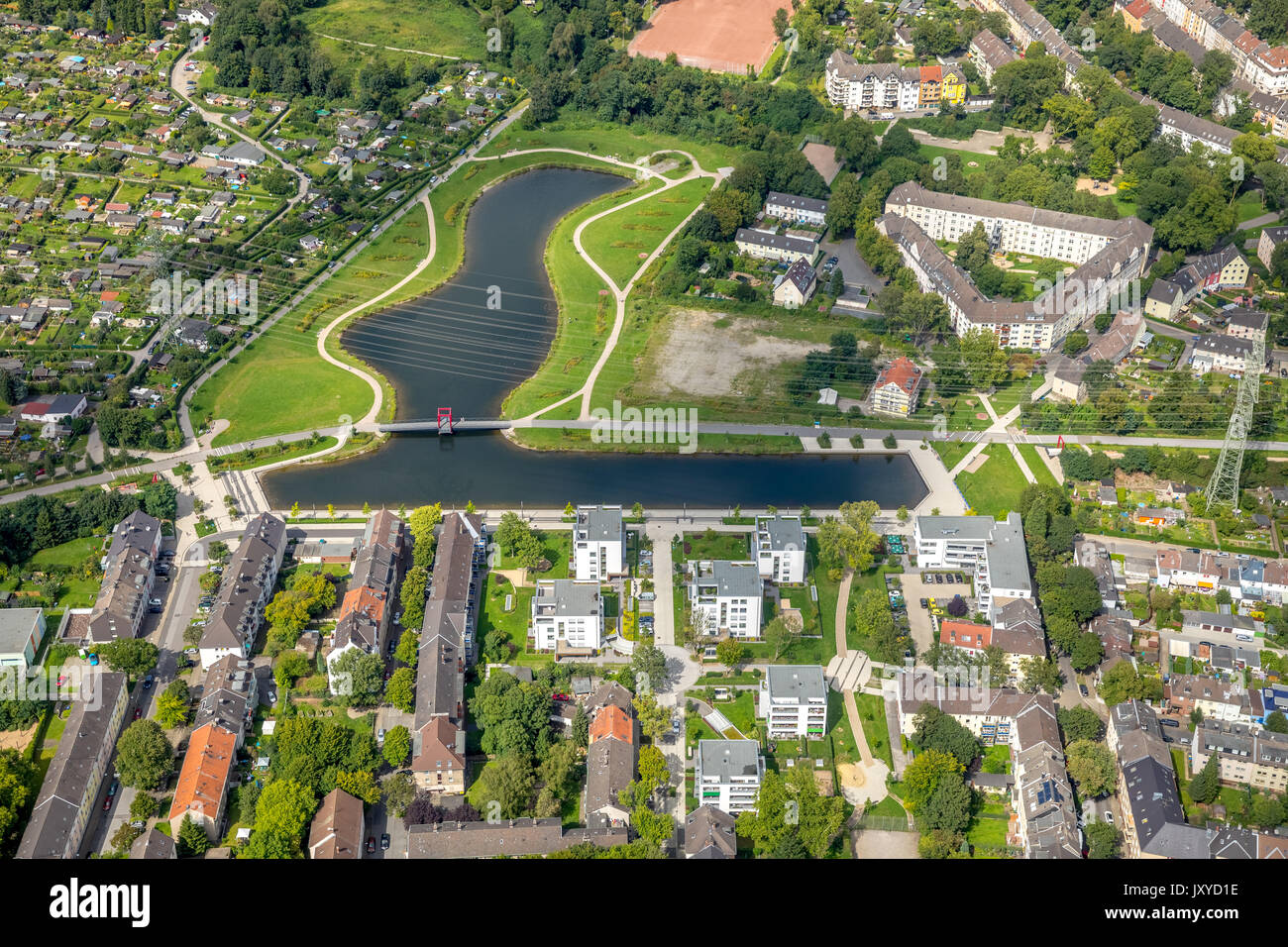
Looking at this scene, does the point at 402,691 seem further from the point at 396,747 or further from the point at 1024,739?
the point at 1024,739

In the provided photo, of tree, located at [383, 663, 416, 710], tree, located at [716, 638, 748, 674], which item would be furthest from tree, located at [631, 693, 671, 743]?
tree, located at [383, 663, 416, 710]

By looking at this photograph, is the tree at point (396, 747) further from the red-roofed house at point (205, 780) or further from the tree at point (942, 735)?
the tree at point (942, 735)

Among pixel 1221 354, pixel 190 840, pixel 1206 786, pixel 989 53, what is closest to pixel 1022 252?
pixel 1221 354

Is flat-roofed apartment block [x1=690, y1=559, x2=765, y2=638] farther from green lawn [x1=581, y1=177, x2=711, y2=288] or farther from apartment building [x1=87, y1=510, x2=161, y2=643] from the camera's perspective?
green lawn [x1=581, y1=177, x2=711, y2=288]

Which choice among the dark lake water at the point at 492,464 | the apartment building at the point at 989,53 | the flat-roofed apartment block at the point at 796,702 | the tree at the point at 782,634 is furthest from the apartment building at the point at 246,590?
the apartment building at the point at 989,53

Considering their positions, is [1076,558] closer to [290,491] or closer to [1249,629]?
[1249,629]
